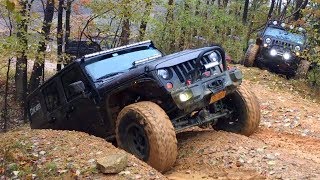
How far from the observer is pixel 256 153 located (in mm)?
6148

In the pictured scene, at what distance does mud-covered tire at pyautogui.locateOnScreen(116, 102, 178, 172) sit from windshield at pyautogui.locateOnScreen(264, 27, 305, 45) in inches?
423

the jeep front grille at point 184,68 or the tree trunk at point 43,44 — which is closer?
the jeep front grille at point 184,68

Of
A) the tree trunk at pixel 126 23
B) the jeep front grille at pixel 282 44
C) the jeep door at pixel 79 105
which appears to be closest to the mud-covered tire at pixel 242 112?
the jeep door at pixel 79 105

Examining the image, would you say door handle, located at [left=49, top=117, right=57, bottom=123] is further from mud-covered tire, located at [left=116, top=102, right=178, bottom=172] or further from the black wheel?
mud-covered tire, located at [left=116, top=102, right=178, bottom=172]

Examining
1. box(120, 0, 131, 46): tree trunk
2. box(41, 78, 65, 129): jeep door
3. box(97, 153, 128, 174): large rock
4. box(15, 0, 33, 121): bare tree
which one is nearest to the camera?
box(97, 153, 128, 174): large rock

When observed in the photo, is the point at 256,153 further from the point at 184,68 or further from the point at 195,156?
the point at 184,68

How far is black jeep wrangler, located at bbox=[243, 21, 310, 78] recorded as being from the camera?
50.0 ft

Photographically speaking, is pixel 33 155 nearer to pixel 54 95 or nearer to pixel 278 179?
pixel 54 95

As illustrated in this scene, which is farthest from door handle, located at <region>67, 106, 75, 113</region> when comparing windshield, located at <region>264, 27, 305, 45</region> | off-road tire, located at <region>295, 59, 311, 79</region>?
off-road tire, located at <region>295, 59, 311, 79</region>

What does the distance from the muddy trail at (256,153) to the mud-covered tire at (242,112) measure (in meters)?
0.32

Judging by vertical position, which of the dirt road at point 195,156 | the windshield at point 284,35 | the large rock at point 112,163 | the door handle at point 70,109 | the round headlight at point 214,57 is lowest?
the dirt road at point 195,156

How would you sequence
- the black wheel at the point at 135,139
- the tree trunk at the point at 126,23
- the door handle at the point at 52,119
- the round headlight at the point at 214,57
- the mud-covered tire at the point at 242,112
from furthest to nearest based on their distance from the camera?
the tree trunk at the point at 126,23 < the door handle at the point at 52,119 < the mud-covered tire at the point at 242,112 < the round headlight at the point at 214,57 < the black wheel at the point at 135,139

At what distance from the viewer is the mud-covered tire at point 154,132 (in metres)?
5.57

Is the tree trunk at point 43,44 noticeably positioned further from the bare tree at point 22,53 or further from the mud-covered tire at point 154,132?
the mud-covered tire at point 154,132
